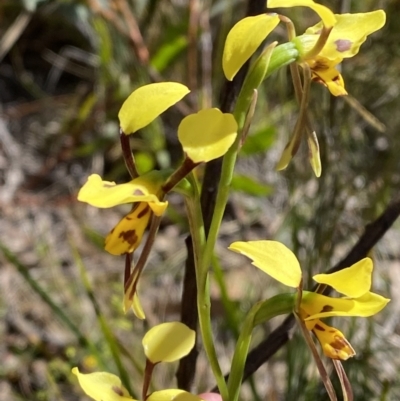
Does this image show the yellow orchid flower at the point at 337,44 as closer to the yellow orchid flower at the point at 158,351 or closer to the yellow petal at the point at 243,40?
the yellow petal at the point at 243,40

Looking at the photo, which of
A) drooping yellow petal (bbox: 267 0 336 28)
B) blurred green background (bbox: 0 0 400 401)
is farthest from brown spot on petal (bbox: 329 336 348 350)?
blurred green background (bbox: 0 0 400 401)

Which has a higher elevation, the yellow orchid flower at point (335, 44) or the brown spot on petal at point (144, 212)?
the yellow orchid flower at point (335, 44)

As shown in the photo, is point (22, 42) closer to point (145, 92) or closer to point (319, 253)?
point (319, 253)

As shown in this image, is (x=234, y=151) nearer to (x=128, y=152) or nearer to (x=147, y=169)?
(x=128, y=152)

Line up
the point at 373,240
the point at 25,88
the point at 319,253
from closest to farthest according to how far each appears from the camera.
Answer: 1. the point at 373,240
2. the point at 319,253
3. the point at 25,88

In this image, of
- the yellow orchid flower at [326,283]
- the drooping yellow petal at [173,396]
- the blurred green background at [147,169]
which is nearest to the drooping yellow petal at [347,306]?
the yellow orchid flower at [326,283]

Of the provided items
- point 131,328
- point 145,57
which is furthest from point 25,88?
point 131,328
